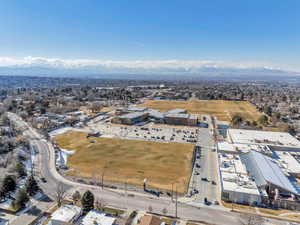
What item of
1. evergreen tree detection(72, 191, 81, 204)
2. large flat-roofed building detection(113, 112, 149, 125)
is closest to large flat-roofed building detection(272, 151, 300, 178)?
evergreen tree detection(72, 191, 81, 204)

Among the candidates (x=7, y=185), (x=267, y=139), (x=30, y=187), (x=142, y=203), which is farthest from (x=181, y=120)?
(x=7, y=185)

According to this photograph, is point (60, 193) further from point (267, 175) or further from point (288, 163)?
point (288, 163)

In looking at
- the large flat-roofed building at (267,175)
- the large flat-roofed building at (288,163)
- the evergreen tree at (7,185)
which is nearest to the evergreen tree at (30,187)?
the evergreen tree at (7,185)

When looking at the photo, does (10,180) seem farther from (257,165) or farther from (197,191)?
(257,165)

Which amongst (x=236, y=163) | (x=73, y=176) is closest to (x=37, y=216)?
(x=73, y=176)

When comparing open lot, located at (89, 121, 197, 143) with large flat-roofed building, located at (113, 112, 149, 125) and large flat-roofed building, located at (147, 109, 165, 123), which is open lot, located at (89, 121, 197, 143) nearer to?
large flat-roofed building, located at (113, 112, 149, 125)

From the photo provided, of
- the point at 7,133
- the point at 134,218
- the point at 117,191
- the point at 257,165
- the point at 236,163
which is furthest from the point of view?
the point at 7,133

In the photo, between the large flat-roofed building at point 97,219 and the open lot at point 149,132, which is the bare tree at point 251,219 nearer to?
the large flat-roofed building at point 97,219

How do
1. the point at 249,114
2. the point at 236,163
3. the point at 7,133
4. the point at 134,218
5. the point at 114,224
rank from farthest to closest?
the point at 249,114, the point at 7,133, the point at 236,163, the point at 134,218, the point at 114,224
